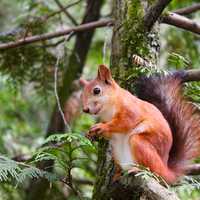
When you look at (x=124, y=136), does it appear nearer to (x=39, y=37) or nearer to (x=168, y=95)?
(x=168, y=95)

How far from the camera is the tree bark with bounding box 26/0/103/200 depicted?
3852 mm

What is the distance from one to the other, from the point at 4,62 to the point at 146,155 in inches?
59.6

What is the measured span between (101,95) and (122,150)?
0.97 feet

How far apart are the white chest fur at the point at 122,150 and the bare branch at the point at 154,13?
1.65 feet

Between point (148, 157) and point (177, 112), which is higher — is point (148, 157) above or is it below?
below

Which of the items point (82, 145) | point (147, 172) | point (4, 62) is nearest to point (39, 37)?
point (4, 62)

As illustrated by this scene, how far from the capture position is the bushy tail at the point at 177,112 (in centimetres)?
253

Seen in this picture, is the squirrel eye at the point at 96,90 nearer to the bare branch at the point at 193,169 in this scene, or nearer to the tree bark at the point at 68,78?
the bare branch at the point at 193,169

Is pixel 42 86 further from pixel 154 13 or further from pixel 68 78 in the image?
pixel 154 13

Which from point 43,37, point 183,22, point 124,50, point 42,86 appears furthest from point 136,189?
point 42,86

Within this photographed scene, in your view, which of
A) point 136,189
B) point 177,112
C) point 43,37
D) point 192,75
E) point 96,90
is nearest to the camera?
point 136,189

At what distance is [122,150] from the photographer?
2516 mm

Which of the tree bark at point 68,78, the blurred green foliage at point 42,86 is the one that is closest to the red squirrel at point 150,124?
the blurred green foliage at point 42,86

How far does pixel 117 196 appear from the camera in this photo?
242 centimetres
